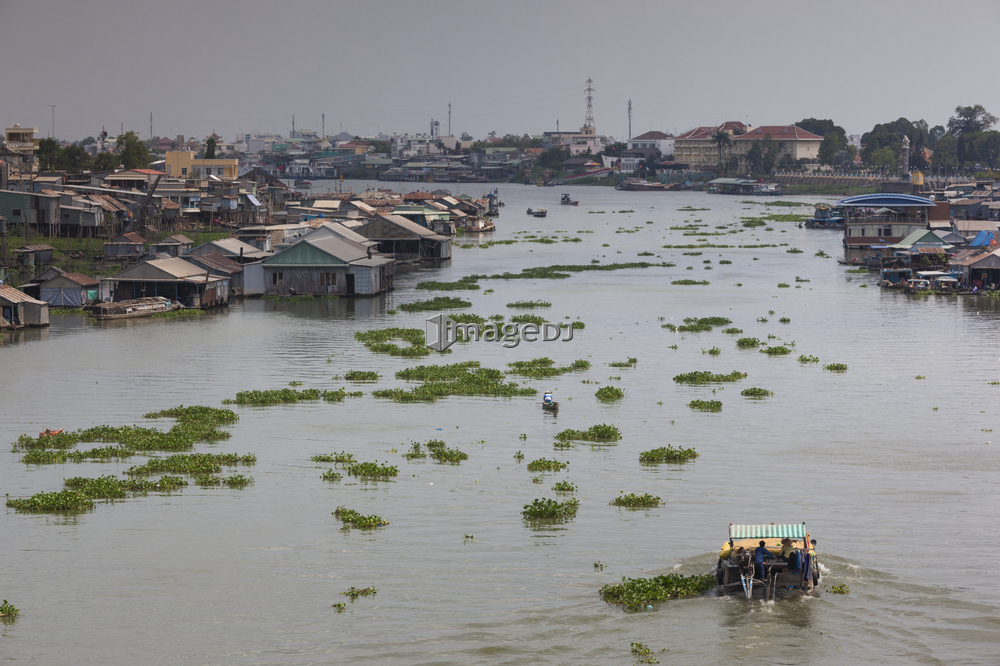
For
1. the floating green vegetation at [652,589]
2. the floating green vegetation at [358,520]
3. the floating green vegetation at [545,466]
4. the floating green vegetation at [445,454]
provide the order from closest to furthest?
1. the floating green vegetation at [652,589]
2. the floating green vegetation at [358,520]
3. the floating green vegetation at [545,466]
4. the floating green vegetation at [445,454]

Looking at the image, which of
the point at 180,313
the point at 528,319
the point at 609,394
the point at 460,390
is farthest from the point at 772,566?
the point at 180,313

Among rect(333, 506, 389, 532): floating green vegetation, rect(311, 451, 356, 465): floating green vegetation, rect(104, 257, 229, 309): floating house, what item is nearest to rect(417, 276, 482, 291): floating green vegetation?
rect(104, 257, 229, 309): floating house

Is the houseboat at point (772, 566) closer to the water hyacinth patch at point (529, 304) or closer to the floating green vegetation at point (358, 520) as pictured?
the floating green vegetation at point (358, 520)

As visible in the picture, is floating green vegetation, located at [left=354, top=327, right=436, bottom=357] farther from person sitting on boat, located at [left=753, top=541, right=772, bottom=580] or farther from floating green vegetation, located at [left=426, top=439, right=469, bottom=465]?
person sitting on boat, located at [left=753, top=541, right=772, bottom=580]

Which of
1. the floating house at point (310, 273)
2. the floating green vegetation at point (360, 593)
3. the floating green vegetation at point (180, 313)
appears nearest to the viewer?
the floating green vegetation at point (360, 593)

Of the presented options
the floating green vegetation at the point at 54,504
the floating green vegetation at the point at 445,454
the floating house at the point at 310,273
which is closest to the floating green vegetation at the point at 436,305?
the floating house at the point at 310,273

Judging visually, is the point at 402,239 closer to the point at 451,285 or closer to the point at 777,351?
the point at 451,285
